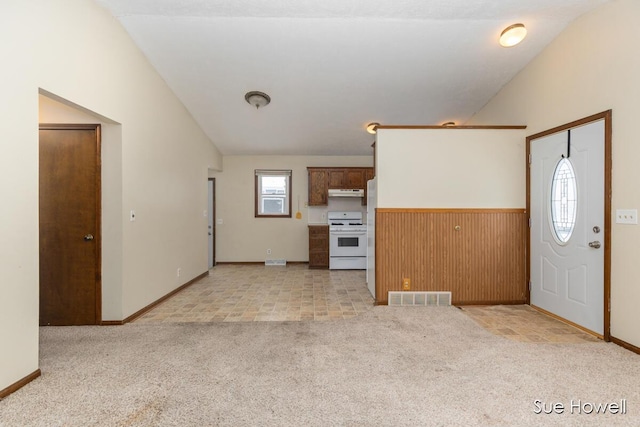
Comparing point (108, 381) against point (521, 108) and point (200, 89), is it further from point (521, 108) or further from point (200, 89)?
point (521, 108)

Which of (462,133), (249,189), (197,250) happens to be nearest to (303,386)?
(462,133)

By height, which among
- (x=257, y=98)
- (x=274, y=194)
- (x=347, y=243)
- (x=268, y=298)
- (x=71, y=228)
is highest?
(x=257, y=98)

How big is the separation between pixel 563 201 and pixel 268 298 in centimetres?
371

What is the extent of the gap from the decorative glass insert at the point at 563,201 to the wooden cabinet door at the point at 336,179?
12.7ft

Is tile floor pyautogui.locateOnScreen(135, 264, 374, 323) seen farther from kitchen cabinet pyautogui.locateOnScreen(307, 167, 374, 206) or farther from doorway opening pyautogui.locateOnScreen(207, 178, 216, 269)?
kitchen cabinet pyautogui.locateOnScreen(307, 167, 374, 206)

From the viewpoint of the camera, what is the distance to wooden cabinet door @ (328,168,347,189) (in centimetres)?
679

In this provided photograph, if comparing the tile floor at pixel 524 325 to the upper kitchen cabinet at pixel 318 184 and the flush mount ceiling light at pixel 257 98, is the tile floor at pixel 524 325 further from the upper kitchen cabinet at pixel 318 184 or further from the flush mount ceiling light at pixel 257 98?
the flush mount ceiling light at pixel 257 98

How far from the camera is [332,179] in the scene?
6.81 m

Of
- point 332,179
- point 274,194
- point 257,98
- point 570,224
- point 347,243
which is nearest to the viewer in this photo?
point 570,224

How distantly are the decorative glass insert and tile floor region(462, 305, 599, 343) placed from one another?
0.89 meters

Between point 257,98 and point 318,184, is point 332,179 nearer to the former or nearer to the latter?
point 318,184

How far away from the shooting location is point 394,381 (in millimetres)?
2189

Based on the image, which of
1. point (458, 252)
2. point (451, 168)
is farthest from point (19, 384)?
point (451, 168)

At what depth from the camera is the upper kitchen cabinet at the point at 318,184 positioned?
6.80 metres
